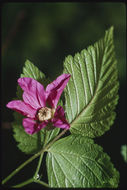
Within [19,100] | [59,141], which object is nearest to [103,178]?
[59,141]

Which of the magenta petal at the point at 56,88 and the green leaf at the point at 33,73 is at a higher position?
the green leaf at the point at 33,73

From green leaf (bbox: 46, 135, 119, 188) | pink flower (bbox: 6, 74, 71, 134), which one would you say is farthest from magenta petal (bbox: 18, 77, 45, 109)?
green leaf (bbox: 46, 135, 119, 188)

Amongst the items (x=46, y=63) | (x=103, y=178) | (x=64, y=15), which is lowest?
(x=103, y=178)

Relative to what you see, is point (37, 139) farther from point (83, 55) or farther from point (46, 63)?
point (46, 63)

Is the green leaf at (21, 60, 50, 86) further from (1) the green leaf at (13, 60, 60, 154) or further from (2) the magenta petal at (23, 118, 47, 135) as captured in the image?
(2) the magenta petal at (23, 118, 47, 135)

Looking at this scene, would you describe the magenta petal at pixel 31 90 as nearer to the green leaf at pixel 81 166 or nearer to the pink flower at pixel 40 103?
the pink flower at pixel 40 103

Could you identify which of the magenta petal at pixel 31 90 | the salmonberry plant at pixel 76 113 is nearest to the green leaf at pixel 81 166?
the salmonberry plant at pixel 76 113

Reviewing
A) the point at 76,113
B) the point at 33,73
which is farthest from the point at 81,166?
the point at 33,73
